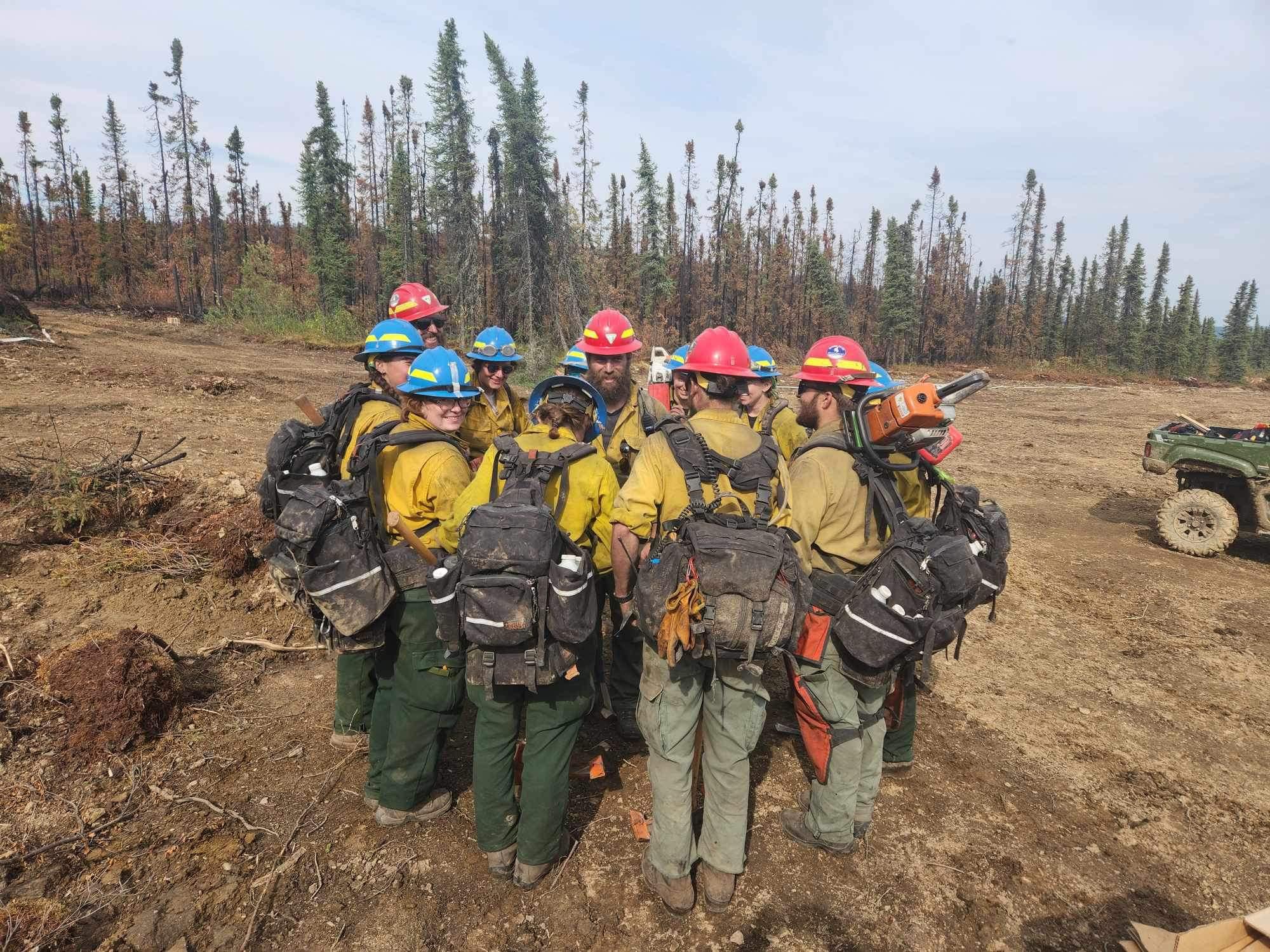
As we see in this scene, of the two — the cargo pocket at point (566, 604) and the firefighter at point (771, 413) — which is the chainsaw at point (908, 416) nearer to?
the cargo pocket at point (566, 604)

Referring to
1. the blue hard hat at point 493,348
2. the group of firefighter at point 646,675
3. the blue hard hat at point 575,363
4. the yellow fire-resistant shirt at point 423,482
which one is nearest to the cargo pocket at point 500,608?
the group of firefighter at point 646,675

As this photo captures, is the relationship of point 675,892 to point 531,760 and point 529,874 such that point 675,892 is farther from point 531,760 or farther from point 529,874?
point 531,760

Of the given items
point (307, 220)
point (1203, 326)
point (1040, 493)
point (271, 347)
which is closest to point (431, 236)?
point (307, 220)

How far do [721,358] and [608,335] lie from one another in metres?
1.29

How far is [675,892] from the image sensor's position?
2.81 meters

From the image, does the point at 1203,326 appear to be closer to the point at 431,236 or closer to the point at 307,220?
the point at 431,236

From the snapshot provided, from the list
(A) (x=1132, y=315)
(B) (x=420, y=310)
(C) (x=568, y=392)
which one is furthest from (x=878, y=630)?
(A) (x=1132, y=315)

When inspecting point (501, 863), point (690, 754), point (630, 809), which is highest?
point (690, 754)

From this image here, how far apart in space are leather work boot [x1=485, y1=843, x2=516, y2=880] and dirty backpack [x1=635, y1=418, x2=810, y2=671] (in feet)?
4.22

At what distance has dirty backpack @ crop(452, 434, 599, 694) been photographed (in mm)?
2482

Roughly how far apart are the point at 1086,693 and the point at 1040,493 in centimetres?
724

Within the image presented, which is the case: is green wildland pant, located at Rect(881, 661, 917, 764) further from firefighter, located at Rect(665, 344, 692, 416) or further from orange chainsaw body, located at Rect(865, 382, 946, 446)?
firefighter, located at Rect(665, 344, 692, 416)

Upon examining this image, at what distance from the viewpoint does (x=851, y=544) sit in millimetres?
2971

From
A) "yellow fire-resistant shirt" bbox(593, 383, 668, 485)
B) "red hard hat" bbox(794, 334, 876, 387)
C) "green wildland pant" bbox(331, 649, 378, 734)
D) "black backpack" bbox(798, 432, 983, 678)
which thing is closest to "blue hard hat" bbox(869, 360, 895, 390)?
Result: "red hard hat" bbox(794, 334, 876, 387)
